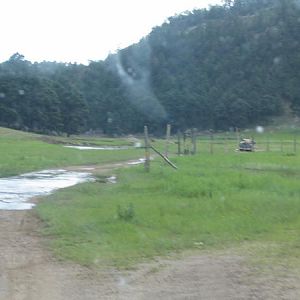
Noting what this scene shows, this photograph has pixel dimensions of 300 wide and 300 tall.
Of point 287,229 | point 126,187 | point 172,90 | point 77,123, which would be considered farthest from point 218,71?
point 287,229

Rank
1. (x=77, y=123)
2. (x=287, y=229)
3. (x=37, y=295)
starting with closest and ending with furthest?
(x=37, y=295) → (x=287, y=229) → (x=77, y=123)

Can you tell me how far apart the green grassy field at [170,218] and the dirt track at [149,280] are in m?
0.51

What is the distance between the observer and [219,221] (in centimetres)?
A: 1263

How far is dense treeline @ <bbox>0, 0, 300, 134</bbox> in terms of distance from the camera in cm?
10544

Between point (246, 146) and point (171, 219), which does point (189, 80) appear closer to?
point (246, 146)

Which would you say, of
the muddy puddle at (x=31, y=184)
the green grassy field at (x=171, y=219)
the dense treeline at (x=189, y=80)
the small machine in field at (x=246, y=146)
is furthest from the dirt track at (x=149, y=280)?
the dense treeline at (x=189, y=80)

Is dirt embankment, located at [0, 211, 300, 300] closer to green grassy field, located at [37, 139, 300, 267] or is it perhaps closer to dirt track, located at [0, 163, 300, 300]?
dirt track, located at [0, 163, 300, 300]

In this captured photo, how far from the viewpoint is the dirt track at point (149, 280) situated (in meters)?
7.67

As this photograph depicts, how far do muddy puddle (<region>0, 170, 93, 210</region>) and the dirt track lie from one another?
6.95 metres

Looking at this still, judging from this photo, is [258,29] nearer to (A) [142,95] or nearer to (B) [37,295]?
(A) [142,95]

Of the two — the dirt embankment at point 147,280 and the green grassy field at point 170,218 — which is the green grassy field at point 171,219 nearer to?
the green grassy field at point 170,218

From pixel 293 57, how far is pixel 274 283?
4239 inches

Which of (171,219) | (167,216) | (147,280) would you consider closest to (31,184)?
(167,216)

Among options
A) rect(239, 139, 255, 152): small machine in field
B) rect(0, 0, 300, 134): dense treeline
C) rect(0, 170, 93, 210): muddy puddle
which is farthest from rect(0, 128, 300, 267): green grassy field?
rect(0, 0, 300, 134): dense treeline
